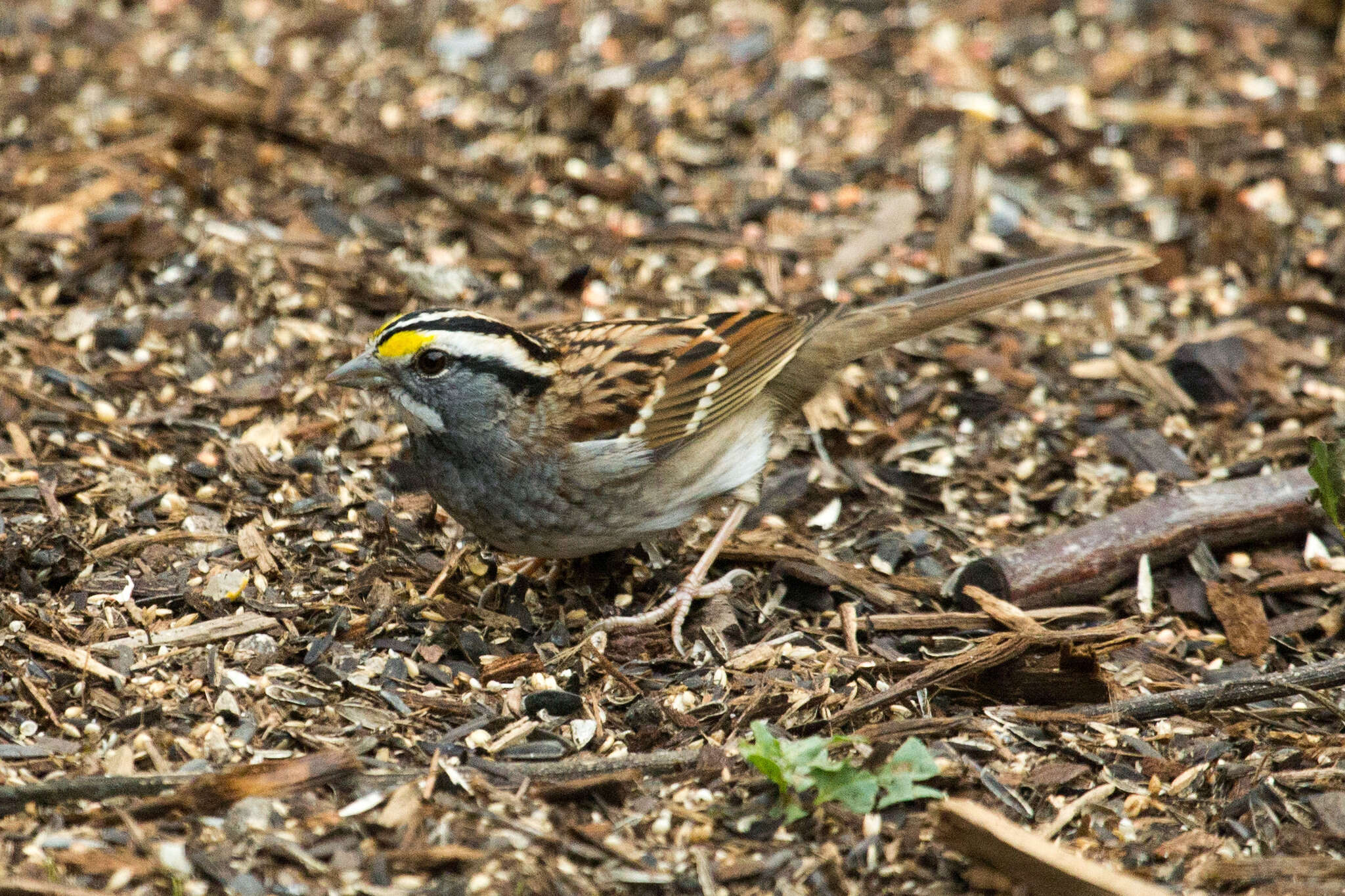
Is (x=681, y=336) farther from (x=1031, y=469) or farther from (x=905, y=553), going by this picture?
(x=1031, y=469)

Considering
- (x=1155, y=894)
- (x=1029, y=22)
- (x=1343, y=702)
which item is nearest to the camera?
(x=1155, y=894)

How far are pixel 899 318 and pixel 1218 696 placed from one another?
169 centimetres

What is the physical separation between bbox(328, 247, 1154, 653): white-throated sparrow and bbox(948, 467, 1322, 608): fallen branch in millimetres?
883

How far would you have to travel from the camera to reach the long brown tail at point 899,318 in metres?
4.98

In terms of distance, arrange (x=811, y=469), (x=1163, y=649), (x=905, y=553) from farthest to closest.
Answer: (x=811, y=469), (x=905, y=553), (x=1163, y=649)

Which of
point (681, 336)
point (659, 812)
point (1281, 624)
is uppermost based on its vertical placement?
point (681, 336)

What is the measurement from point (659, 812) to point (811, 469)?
1.92 m

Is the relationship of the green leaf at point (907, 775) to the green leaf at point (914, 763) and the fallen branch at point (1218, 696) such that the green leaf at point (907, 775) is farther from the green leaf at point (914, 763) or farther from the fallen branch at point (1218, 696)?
the fallen branch at point (1218, 696)

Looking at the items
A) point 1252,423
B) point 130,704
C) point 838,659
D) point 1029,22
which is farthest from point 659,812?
point 1029,22

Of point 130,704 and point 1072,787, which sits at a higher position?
point 130,704

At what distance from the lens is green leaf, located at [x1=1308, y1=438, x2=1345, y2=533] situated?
4.12 m


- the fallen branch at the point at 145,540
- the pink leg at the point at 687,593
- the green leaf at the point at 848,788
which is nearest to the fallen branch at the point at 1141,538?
the pink leg at the point at 687,593

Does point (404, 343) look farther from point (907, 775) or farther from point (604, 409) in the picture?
point (907, 775)

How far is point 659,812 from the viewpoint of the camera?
142 inches
